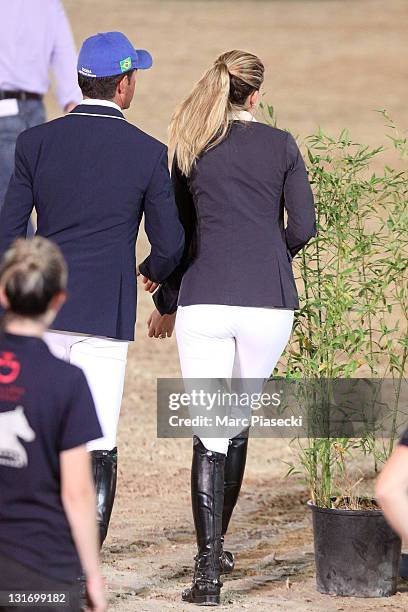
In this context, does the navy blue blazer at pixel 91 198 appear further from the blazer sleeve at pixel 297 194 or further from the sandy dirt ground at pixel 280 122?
the sandy dirt ground at pixel 280 122

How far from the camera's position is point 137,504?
613cm

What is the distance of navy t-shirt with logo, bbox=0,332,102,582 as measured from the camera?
2766mm

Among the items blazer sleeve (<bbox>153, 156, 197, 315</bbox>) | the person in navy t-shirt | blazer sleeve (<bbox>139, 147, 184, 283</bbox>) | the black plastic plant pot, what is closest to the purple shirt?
blazer sleeve (<bbox>153, 156, 197, 315</bbox>)

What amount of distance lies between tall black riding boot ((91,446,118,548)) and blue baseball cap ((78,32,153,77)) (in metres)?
1.15

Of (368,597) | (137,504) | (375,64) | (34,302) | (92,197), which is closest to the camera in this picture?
(34,302)

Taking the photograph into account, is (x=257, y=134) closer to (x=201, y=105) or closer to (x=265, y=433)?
(x=201, y=105)

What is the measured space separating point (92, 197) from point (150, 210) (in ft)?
0.61

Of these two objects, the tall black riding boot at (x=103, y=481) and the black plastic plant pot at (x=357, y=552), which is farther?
the black plastic plant pot at (x=357, y=552)

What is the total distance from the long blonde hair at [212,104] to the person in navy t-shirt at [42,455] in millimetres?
1668

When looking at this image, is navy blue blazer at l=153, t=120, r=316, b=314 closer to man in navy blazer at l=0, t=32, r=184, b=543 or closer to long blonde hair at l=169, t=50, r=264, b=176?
long blonde hair at l=169, t=50, r=264, b=176

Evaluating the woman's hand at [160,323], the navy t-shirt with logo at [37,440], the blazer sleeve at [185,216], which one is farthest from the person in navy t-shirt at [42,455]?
the woman's hand at [160,323]

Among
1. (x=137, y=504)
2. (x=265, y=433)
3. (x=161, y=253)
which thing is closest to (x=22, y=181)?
(x=161, y=253)

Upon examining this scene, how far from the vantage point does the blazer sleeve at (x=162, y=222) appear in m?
4.14

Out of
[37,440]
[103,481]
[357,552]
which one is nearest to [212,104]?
A: [103,481]
